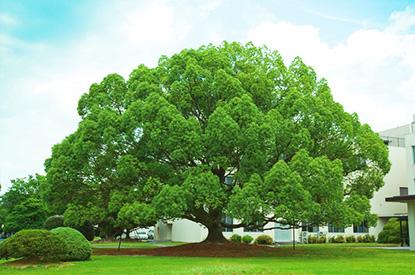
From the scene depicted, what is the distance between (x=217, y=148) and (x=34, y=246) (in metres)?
9.84

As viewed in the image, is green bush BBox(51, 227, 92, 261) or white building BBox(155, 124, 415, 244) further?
white building BBox(155, 124, 415, 244)

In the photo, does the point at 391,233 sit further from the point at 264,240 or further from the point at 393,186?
the point at 264,240

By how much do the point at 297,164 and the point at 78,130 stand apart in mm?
13252

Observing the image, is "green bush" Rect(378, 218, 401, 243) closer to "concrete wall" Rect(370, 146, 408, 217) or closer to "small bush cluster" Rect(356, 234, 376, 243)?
"small bush cluster" Rect(356, 234, 376, 243)

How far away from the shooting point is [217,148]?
24.8m

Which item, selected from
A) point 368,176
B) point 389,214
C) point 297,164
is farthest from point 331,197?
point 389,214

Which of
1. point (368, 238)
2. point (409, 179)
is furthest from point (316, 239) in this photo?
point (409, 179)

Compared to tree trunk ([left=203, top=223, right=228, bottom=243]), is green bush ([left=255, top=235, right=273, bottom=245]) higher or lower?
lower

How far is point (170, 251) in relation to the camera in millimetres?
27688

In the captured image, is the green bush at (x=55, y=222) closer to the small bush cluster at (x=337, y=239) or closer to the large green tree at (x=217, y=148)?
the large green tree at (x=217, y=148)

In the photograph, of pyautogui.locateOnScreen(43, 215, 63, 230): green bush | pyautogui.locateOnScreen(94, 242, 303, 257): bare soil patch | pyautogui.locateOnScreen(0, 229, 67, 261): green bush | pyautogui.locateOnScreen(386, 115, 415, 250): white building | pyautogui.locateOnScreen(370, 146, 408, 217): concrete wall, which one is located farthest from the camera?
pyautogui.locateOnScreen(370, 146, 408, 217): concrete wall

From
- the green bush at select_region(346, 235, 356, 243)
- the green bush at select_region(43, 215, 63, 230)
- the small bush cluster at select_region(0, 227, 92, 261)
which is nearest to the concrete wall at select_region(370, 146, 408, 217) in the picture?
the green bush at select_region(346, 235, 356, 243)

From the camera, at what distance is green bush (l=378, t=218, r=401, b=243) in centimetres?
4369

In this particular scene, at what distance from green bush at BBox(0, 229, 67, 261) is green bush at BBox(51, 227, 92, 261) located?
0.59m
